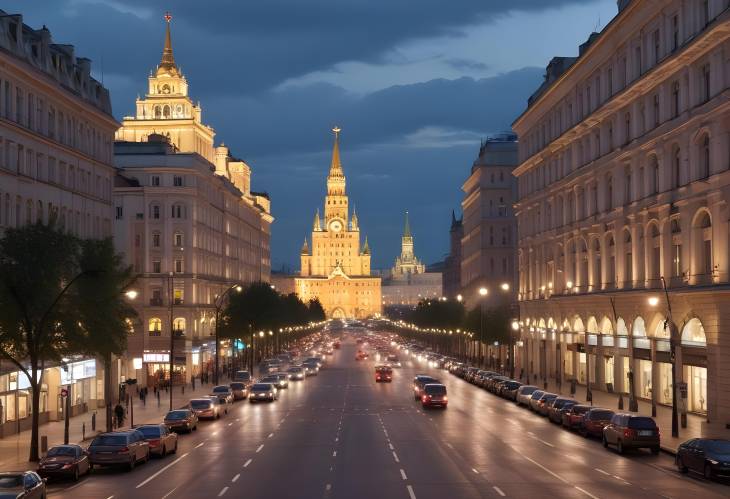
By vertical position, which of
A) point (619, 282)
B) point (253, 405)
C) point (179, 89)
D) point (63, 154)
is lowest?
point (253, 405)


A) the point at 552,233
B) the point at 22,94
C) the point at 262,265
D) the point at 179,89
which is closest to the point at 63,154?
the point at 22,94

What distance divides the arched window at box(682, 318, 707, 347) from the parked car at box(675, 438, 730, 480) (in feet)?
61.9

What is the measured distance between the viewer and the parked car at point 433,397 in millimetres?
67812

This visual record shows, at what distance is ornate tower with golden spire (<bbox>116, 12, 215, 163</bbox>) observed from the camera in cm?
14625

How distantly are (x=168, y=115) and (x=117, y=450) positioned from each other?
114m

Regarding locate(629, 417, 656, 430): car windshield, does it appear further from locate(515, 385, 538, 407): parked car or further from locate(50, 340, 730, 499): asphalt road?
locate(515, 385, 538, 407): parked car

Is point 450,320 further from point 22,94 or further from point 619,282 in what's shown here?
point 22,94

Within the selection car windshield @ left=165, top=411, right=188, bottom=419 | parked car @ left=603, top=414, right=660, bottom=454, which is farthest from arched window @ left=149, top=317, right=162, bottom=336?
parked car @ left=603, top=414, right=660, bottom=454

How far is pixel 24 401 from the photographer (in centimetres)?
5541

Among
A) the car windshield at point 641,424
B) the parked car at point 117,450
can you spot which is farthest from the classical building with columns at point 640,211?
the parked car at point 117,450

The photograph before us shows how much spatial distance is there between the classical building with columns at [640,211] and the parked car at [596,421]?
343 cm

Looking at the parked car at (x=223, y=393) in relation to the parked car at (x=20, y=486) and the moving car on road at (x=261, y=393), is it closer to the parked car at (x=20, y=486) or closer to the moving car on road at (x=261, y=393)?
the moving car on road at (x=261, y=393)

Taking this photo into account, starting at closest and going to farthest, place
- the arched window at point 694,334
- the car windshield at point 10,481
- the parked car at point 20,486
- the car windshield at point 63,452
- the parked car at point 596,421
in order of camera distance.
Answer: the parked car at point 20,486 → the car windshield at point 10,481 → the car windshield at point 63,452 → the parked car at point 596,421 → the arched window at point 694,334

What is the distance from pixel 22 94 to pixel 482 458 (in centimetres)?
3195
